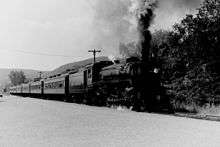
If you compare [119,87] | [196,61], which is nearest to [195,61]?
[196,61]

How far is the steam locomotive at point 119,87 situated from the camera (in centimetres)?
2166

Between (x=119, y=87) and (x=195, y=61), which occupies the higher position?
(x=195, y=61)

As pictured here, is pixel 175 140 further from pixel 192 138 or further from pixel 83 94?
pixel 83 94

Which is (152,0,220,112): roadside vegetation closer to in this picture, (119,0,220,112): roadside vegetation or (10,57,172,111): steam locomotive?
(119,0,220,112): roadside vegetation

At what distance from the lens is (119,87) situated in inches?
946

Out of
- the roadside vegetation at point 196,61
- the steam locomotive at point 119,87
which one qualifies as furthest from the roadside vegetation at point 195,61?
the steam locomotive at point 119,87

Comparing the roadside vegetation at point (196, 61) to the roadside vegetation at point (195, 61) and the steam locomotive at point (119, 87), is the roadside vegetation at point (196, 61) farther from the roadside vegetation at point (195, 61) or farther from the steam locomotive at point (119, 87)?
the steam locomotive at point (119, 87)

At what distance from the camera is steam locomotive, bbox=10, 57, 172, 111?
2166cm

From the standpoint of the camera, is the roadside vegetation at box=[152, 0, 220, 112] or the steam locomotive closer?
the steam locomotive

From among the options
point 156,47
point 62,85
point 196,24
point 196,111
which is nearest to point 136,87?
point 196,111

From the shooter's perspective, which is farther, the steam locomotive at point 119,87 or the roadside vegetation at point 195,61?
the roadside vegetation at point 195,61

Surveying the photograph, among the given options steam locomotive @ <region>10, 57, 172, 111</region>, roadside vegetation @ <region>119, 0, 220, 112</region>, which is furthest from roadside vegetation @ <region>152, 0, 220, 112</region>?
steam locomotive @ <region>10, 57, 172, 111</region>

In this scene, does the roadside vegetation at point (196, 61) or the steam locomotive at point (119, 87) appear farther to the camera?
the roadside vegetation at point (196, 61)

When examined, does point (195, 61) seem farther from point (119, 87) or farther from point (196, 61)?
point (119, 87)
